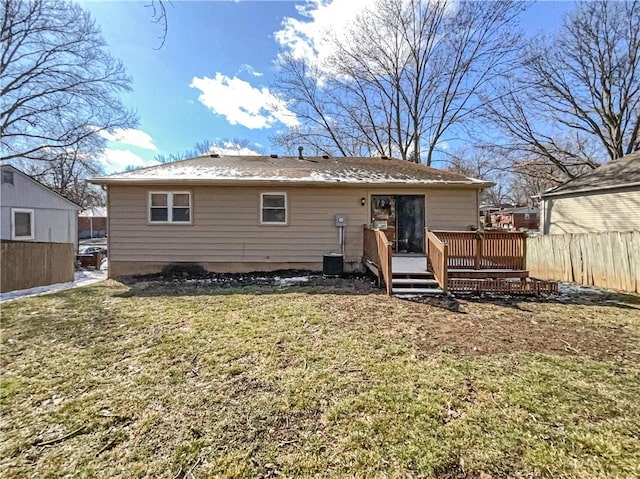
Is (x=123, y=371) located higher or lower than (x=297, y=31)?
lower

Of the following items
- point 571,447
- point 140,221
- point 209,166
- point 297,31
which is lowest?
point 571,447

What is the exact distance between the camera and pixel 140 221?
9.40 metres

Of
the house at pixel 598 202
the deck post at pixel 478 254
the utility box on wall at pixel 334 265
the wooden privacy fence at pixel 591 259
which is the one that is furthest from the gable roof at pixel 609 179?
the utility box on wall at pixel 334 265

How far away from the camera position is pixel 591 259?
8508 millimetres

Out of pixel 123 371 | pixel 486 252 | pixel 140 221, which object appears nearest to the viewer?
pixel 123 371

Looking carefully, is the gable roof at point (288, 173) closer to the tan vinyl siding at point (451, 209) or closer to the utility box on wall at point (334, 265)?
the tan vinyl siding at point (451, 209)

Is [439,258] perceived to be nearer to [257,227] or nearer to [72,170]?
[257,227]

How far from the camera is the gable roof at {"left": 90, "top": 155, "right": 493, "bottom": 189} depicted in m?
9.12

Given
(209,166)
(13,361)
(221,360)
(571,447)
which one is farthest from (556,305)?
(209,166)

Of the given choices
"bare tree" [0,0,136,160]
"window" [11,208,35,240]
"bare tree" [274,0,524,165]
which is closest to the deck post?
"bare tree" [274,0,524,165]

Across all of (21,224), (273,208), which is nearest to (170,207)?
(273,208)

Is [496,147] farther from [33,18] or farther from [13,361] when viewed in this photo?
[33,18]

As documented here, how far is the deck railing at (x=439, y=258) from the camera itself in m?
6.61

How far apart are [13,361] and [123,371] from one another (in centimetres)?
158
